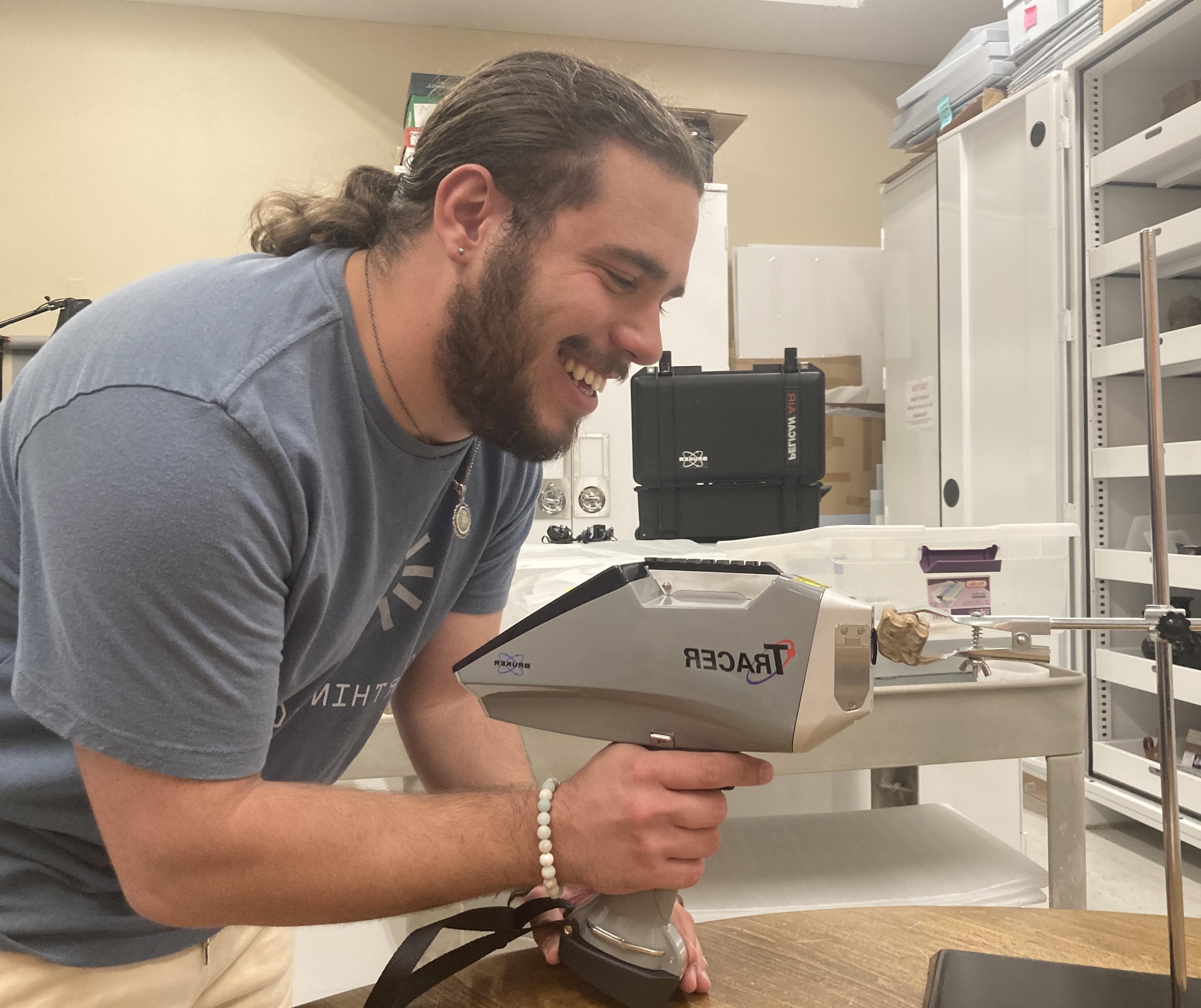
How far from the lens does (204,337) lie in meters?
0.61

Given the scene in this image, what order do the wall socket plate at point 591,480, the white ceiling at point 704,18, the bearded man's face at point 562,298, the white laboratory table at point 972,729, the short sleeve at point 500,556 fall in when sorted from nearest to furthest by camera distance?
1. the bearded man's face at point 562,298
2. the short sleeve at point 500,556
3. the white laboratory table at point 972,729
4. the wall socket plate at point 591,480
5. the white ceiling at point 704,18

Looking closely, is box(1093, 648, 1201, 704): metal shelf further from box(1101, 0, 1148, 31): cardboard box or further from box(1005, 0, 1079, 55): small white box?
box(1005, 0, 1079, 55): small white box

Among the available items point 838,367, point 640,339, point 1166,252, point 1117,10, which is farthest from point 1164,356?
point 640,339

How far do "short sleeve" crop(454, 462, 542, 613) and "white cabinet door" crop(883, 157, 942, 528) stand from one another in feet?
7.35

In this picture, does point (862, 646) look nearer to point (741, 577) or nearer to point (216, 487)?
point (741, 577)

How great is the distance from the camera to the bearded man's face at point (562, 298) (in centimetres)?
78

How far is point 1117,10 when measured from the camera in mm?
2207

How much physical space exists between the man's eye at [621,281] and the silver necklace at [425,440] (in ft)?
0.66

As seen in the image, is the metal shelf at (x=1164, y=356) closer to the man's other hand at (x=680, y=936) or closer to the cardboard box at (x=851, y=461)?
the cardboard box at (x=851, y=461)

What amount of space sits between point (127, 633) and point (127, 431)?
0.41 ft

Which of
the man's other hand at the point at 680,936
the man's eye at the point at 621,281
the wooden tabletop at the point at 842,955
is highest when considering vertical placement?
the man's eye at the point at 621,281

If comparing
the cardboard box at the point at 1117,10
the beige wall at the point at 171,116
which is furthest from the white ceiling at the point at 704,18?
the cardboard box at the point at 1117,10

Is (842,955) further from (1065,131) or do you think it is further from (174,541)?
(1065,131)

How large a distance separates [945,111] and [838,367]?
96 cm
